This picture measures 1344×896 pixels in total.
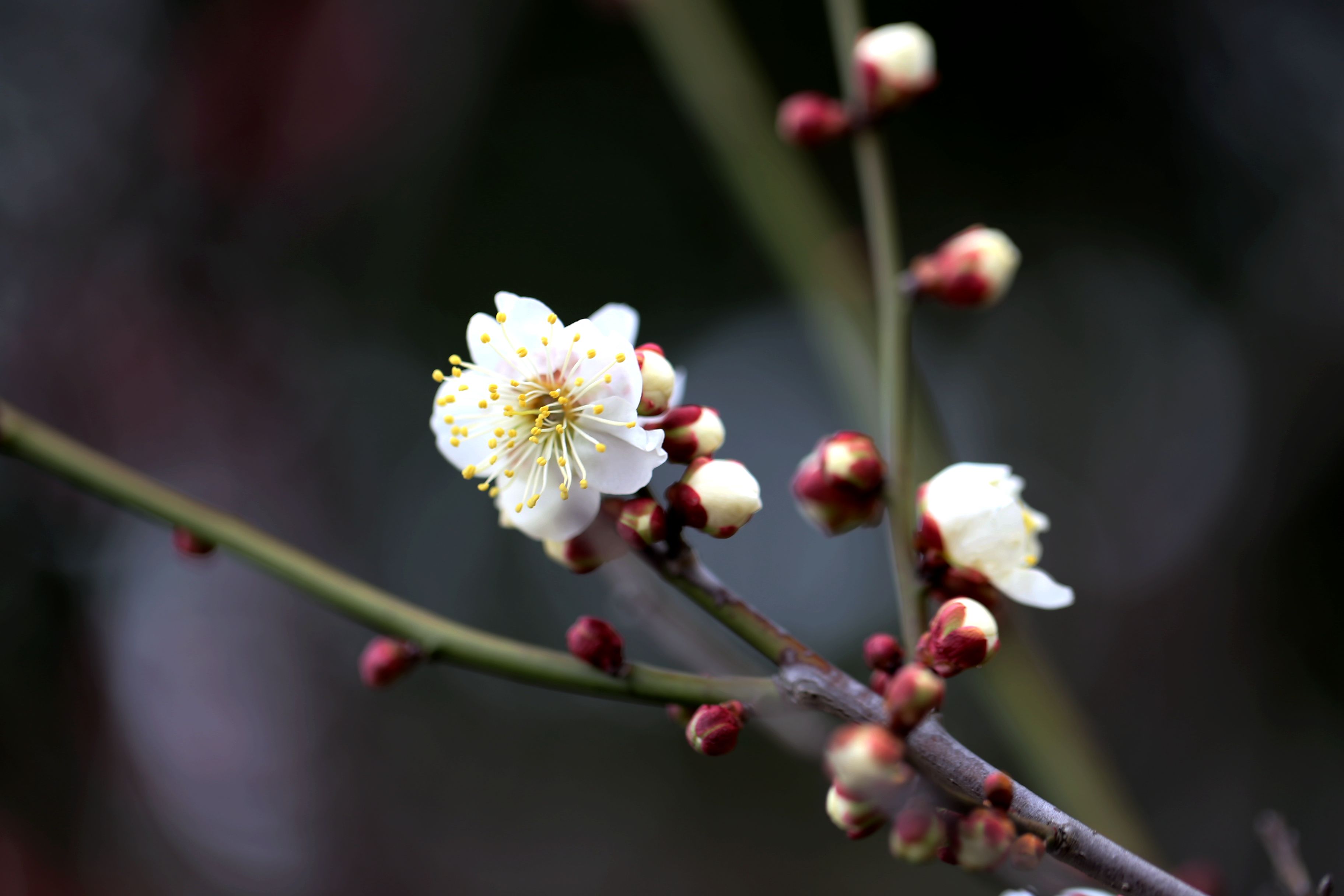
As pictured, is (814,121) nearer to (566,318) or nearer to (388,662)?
(388,662)

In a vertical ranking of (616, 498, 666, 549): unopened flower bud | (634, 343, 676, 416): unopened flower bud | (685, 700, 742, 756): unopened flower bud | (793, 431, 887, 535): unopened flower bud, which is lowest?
(685, 700, 742, 756): unopened flower bud

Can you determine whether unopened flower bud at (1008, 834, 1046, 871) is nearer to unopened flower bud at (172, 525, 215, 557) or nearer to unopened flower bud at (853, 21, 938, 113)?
unopened flower bud at (172, 525, 215, 557)

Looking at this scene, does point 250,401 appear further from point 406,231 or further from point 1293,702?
point 1293,702

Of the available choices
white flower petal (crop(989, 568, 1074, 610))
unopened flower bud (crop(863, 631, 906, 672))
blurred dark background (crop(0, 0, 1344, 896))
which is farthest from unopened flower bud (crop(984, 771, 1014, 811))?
blurred dark background (crop(0, 0, 1344, 896))

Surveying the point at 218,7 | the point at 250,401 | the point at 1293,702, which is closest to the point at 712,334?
the point at 250,401

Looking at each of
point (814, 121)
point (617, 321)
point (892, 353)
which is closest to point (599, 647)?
point (617, 321)
